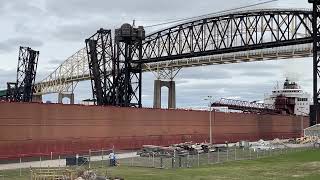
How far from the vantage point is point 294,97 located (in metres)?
126

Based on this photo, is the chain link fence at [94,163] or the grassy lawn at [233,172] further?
the chain link fence at [94,163]

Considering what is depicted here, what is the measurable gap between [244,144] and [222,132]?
17335 mm

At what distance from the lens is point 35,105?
51.3 metres

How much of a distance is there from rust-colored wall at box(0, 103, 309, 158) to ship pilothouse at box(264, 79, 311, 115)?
3356cm

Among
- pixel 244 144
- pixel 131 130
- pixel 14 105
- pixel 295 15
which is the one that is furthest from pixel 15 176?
pixel 295 15

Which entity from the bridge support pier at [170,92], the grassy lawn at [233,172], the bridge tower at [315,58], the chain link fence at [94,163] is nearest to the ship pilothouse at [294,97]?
the bridge support pier at [170,92]

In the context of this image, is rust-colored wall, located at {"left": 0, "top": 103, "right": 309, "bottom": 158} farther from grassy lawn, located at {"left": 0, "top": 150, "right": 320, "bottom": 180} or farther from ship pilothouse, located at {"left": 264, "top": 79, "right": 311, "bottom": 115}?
ship pilothouse, located at {"left": 264, "top": 79, "right": 311, "bottom": 115}

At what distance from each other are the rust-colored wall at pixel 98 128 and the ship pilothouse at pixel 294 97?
33565mm

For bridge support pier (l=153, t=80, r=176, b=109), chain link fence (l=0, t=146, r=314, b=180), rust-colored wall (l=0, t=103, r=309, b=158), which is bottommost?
chain link fence (l=0, t=146, r=314, b=180)

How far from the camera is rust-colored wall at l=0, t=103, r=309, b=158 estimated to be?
48.7m

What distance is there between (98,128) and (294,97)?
252 ft

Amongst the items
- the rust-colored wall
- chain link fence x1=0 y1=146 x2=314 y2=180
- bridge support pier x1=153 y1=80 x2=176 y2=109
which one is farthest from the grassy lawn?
bridge support pier x1=153 y1=80 x2=176 y2=109

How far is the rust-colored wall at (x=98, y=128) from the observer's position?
1916 inches

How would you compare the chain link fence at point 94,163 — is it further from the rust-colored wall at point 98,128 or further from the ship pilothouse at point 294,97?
the ship pilothouse at point 294,97
